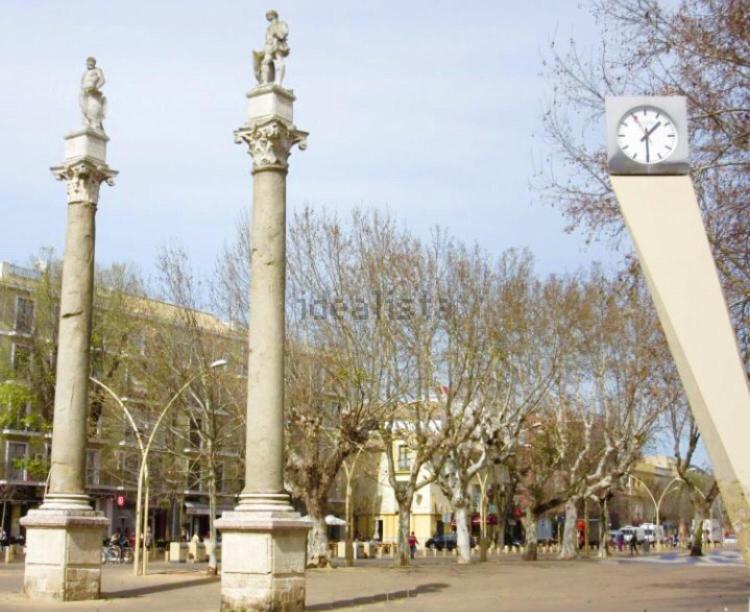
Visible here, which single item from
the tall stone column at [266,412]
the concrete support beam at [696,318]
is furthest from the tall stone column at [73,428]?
the concrete support beam at [696,318]

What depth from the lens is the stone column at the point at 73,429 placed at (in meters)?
21.1

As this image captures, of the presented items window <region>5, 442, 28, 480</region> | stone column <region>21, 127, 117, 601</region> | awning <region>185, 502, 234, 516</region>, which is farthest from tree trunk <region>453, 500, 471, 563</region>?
awning <region>185, 502, 234, 516</region>

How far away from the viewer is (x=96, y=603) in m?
20.7

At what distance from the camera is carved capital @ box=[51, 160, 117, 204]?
22906 mm

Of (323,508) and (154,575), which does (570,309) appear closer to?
(323,508)

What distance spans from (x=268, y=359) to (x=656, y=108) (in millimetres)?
8022

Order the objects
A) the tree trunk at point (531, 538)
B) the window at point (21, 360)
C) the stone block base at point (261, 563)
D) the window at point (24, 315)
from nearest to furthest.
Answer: the stone block base at point (261, 563)
the window at point (21, 360)
the window at point (24, 315)
the tree trunk at point (531, 538)

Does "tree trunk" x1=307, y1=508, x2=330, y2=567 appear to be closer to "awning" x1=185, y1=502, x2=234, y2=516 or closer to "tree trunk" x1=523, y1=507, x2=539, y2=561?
"tree trunk" x1=523, y1=507, x2=539, y2=561

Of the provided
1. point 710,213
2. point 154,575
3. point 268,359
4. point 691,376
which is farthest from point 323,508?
point 691,376

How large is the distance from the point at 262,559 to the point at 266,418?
243 cm

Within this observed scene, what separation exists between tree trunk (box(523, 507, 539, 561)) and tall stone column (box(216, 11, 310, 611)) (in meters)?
33.2

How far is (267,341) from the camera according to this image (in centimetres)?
1909

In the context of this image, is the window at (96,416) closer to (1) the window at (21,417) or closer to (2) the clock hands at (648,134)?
(1) the window at (21,417)

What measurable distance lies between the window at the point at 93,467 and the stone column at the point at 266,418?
39.7 metres
